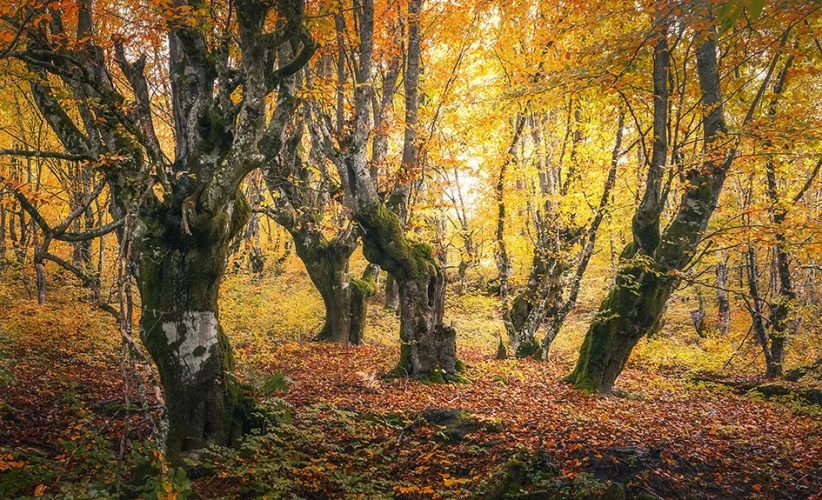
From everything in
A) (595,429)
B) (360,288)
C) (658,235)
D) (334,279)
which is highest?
(658,235)

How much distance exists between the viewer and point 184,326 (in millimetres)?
6133

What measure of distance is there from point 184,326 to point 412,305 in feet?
17.1

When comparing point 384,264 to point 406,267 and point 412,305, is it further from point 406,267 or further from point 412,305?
point 412,305

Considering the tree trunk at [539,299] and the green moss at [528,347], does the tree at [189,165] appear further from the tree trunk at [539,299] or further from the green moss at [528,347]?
the green moss at [528,347]

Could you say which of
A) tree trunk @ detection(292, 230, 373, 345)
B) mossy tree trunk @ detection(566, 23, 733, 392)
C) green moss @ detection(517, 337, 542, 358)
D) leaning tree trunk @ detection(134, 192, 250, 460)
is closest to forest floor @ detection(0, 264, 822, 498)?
leaning tree trunk @ detection(134, 192, 250, 460)

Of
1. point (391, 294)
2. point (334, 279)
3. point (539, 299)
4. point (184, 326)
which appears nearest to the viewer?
point (184, 326)

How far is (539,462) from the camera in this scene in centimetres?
518

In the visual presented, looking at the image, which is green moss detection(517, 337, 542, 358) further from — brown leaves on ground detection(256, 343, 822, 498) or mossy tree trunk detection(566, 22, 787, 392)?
mossy tree trunk detection(566, 22, 787, 392)

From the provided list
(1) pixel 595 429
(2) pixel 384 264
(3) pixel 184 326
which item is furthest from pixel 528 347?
(3) pixel 184 326

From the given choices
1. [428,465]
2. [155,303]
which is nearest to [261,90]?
[155,303]

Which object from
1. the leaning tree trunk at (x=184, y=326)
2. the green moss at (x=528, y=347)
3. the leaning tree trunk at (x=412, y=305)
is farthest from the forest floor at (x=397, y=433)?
the green moss at (x=528, y=347)

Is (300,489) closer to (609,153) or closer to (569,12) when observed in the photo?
(569,12)

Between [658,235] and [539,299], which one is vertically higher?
[658,235]

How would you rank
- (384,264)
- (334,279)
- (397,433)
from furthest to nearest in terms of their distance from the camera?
(334,279), (384,264), (397,433)
